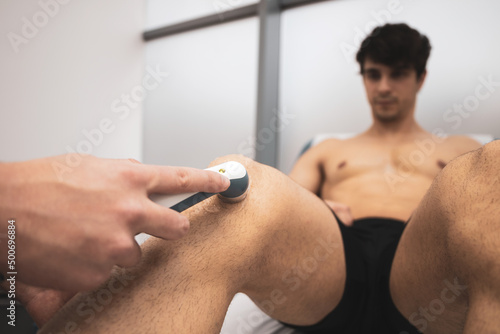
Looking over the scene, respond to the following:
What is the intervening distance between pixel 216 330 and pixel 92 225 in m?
0.20

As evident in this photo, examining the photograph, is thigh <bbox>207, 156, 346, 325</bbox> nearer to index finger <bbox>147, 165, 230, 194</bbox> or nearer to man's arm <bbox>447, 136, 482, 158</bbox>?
index finger <bbox>147, 165, 230, 194</bbox>

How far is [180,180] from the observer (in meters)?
0.36

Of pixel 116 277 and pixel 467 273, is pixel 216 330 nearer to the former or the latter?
pixel 116 277

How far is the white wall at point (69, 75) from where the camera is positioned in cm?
153

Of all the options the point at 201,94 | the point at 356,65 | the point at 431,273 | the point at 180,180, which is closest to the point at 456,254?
the point at 431,273

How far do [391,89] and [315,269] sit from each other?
82 cm

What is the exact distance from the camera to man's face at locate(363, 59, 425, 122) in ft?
3.77

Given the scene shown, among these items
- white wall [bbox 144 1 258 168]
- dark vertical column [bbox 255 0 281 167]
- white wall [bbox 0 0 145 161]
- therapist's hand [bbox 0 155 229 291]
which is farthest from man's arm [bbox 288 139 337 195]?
white wall [bbox 0 0 145 161]

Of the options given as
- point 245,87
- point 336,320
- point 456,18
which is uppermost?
point 456,18

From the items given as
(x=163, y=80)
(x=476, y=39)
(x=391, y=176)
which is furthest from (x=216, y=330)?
(x=163, y=80)

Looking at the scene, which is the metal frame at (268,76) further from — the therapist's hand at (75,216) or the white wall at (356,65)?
the therapist's hand at (75,216)

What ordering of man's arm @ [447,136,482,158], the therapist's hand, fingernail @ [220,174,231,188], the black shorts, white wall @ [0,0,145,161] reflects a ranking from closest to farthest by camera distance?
the therapist's hand, fingernail @ [220,174,231,188], the black shorts, man's arm @ [447,136,482,158], white wall @ [0,0,145,161]

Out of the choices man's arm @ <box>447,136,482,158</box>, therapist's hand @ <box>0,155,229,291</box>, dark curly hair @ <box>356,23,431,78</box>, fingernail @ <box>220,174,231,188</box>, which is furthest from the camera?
dark curly hair @ <box>356,23,431,78</box>

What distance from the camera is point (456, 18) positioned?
140 cm
